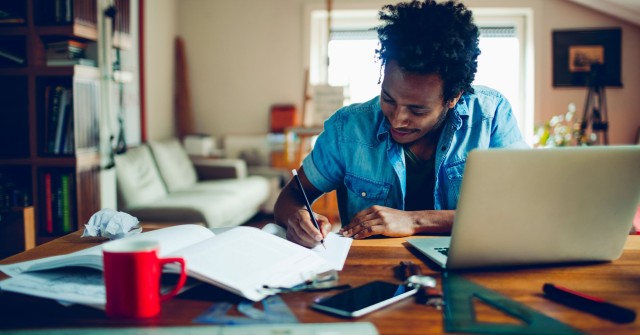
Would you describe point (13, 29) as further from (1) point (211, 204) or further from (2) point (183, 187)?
(2) point (183, 187)

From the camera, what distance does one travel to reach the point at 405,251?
45.2 inches

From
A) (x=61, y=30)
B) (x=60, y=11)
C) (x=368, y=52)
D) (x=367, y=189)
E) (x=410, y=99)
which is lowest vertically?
(x=367, y=189)

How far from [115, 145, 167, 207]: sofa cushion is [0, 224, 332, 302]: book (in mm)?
2605

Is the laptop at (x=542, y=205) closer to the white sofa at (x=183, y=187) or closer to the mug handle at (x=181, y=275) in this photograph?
the mug handle at (x=181, y=275)

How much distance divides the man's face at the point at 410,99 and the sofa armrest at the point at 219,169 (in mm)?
3607

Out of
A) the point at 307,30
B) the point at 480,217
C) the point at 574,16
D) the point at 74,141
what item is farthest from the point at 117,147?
the point at 574,16

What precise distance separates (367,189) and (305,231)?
48cm

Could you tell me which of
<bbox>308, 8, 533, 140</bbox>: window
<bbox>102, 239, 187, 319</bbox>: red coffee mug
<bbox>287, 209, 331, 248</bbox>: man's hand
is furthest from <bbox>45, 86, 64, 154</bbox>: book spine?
<bbox>308, 8, 533, 140</bbox>: window

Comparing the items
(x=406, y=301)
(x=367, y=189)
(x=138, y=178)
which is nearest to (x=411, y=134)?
(x=367, y=189)

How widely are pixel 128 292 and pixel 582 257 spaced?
790mm

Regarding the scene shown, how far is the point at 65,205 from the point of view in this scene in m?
3.10

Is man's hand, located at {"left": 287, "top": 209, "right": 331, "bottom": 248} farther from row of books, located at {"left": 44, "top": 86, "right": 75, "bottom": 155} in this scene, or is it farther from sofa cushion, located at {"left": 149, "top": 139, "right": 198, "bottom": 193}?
sofa cushion, located at {"left": 149, "top": 139, "right": 198, "bottom": 193}

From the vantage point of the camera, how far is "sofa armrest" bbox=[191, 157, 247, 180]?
16.2ft

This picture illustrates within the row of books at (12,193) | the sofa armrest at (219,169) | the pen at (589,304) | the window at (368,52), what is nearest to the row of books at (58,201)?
the row of books at (12,193)
